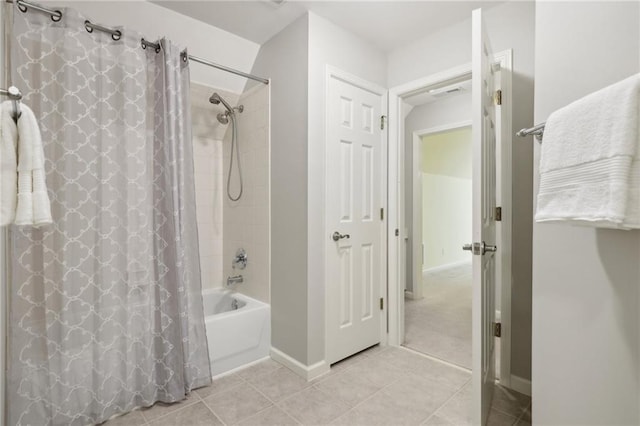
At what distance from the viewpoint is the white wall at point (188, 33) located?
195 centimetres

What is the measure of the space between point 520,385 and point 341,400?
44.9 inches

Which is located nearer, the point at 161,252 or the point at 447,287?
the point at 161,252

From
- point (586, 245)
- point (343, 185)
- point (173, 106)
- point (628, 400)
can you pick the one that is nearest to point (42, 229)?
point (173, 106)

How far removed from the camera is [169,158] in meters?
1.82

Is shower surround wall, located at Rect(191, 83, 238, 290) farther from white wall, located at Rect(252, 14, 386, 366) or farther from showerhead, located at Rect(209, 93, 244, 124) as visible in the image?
white wall, located at Rect(252, 14, 386, 366)

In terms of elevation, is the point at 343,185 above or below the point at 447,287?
above

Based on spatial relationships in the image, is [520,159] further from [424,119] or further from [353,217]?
[424,119]

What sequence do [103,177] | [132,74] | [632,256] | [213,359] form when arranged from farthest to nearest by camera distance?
[213,359] → [132,74] → [103,177] → [632,256]

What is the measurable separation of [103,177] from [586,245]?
7.07ft

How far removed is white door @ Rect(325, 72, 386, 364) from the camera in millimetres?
2240

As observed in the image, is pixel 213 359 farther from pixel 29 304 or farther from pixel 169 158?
pixel 169 158

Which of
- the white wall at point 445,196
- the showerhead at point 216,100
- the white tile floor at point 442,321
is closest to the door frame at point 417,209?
the white tile floor at point 442,321

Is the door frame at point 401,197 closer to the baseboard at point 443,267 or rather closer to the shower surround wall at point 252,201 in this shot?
the shower surround wall at point 252,201

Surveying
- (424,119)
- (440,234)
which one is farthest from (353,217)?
(440,234)
